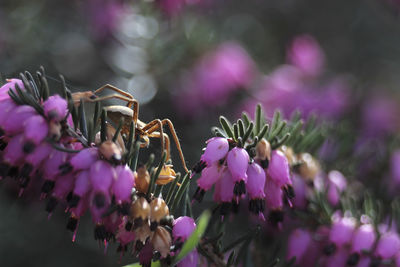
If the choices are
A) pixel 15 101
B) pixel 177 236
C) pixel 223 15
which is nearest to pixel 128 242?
pixel 177 236

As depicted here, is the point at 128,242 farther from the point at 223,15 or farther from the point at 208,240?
the point at 223,15

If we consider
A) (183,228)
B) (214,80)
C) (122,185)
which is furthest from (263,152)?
(214,80)

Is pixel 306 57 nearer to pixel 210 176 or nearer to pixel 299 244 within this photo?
pixel 299 244

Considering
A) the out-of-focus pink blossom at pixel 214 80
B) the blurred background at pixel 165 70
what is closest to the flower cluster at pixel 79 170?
the blurred background at pixel 165 70

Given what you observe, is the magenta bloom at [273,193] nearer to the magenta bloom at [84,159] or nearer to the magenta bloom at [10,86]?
the magenta bloom at [84,159]

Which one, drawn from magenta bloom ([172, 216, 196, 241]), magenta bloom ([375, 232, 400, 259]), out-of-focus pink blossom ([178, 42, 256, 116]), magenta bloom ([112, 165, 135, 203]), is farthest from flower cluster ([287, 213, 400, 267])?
out-of-focus pink blossom ([178, 42, 256, 116])
